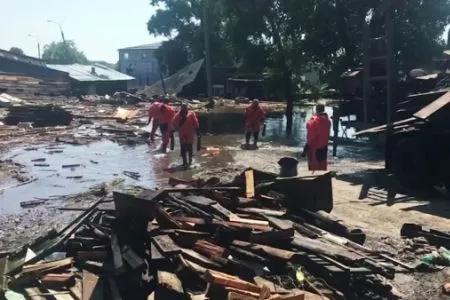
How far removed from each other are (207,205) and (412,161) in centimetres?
623

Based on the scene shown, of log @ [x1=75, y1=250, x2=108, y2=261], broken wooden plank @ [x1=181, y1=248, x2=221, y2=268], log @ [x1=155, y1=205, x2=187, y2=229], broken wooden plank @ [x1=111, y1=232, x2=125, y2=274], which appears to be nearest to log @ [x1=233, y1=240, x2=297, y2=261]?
broken wooden plank @ [x1=181, y1=248, x2=221, y2=268]

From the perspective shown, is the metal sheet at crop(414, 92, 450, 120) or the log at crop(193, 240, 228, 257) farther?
the metal sheet at crop(414, 92, 450, 120)

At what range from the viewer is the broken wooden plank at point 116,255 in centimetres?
631

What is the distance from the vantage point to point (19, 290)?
6230mm

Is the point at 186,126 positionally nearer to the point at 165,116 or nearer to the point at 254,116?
the point at 165,116

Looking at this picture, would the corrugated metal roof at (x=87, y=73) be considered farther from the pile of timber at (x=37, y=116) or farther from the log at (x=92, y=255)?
the log at (x=92, y=255)

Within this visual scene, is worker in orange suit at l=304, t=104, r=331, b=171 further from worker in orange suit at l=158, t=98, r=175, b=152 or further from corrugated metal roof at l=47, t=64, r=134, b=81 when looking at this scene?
corrugated metal roof at l=47, t=64, r=134, b=81

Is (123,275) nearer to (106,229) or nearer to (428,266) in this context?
(106,229)

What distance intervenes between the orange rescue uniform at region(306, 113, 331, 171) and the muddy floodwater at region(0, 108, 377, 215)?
3720 millimetres

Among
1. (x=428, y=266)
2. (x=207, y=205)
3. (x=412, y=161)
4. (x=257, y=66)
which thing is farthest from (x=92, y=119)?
(x=428, y=266)

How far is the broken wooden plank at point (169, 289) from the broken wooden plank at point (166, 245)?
0.43 m

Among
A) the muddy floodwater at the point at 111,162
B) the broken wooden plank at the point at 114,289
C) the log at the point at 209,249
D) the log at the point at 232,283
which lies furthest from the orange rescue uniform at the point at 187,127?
the log at the point at 232,283

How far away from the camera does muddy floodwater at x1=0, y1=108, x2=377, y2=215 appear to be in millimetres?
13427

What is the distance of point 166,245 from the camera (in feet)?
21.1
